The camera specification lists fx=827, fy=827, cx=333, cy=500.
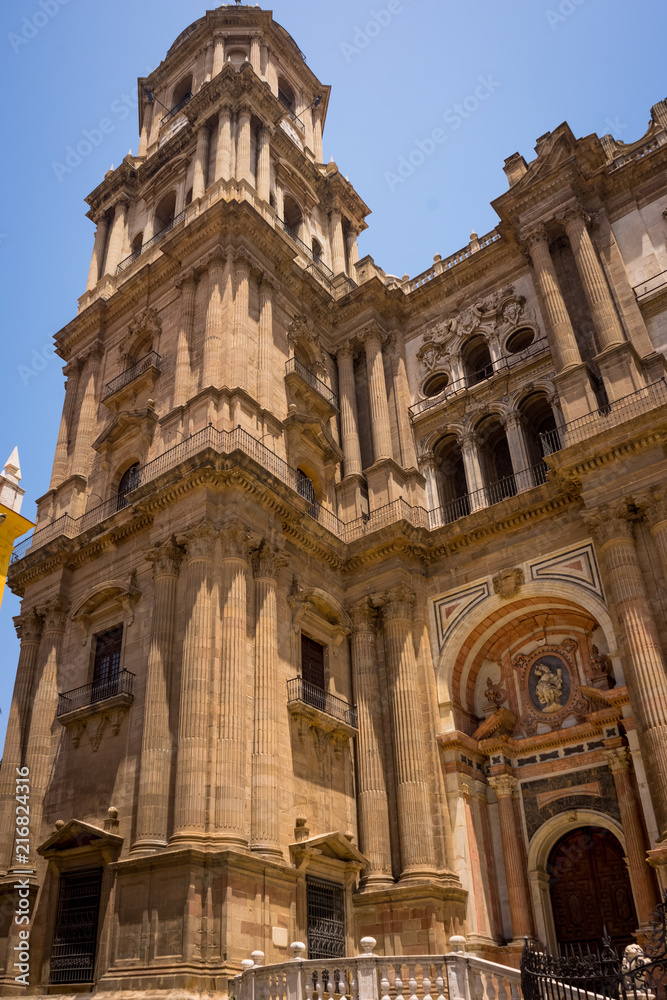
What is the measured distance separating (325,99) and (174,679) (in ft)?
104

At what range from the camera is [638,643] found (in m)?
17.9

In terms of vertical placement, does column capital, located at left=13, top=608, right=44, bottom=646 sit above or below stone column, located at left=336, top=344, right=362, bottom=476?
below

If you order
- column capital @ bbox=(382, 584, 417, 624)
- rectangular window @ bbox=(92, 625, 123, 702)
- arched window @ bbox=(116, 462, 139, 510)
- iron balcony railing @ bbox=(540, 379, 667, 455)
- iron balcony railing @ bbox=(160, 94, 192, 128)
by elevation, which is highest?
iron balcony railing @ bbox=(160, 94, 192, 128)

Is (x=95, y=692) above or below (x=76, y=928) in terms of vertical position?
above

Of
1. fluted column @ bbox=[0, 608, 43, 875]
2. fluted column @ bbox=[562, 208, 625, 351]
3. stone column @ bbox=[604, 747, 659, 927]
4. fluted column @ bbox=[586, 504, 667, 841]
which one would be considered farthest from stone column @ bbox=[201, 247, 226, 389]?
stone column @ bbox=[604, 747, 659, 927]

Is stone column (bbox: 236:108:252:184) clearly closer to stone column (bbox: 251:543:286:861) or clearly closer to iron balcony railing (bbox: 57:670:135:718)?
stone column (bbox: 251:543:286:861)

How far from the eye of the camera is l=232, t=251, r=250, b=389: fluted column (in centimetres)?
2312

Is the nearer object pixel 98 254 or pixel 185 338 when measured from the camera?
pixel 185 338

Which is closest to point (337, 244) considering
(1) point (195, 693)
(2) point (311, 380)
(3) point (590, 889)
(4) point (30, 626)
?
(2) point (311, 380)

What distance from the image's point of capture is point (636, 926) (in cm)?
1842

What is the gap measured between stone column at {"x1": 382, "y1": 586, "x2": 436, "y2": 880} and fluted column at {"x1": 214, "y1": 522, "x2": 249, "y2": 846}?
15.7 feet

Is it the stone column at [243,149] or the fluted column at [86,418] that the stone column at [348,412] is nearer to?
the stone column at [243,149]

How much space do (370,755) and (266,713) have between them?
4088 millimetres

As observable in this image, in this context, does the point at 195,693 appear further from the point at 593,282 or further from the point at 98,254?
the point at 98,254
